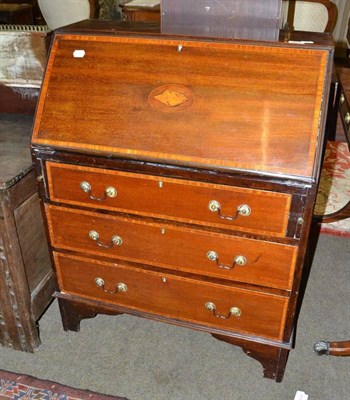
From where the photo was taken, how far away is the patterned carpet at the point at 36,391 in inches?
72.7

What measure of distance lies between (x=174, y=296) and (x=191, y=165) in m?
0.62

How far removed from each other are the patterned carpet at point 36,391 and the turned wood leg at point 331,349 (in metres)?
0.84

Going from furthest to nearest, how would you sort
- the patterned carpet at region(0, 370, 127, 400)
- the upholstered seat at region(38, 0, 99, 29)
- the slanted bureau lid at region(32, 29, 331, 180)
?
the upholstered seat at region(38, 0, 99, 29)
the patterned carpet at region(0, 370, 127, 400)
the slanted bureau lid at region(32, 29, 331, 180)

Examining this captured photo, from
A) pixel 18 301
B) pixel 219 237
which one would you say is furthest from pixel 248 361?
pixel 18 301

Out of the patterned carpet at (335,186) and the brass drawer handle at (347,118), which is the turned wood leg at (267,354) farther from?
the patterned carpet at (335,186)

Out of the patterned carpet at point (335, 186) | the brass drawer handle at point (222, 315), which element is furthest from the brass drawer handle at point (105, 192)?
the patterned carpet at point (335, 186)

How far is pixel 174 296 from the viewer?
71.9 inches

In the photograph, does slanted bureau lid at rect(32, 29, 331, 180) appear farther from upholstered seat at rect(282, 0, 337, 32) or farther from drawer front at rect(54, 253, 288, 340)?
upholstered seat at rect(282, 0, 337, 32)

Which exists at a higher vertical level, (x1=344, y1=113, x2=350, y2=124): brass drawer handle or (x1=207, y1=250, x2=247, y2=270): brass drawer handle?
(x1=344, y1=113, x2=350, y2=124): brass drawer handle

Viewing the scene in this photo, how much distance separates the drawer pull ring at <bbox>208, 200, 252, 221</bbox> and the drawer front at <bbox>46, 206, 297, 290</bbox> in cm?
9

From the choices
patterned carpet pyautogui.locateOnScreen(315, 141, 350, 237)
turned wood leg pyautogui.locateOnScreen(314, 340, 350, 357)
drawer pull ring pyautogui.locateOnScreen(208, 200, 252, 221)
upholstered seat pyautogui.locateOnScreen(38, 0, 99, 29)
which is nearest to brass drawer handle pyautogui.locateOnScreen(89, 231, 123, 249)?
drawer pull ring pyautogui.locateOnScreen(208, 200, 252, 221)

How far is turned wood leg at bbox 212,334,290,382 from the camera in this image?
71.4 inches

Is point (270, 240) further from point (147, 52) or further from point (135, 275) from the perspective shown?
point (147, 52)

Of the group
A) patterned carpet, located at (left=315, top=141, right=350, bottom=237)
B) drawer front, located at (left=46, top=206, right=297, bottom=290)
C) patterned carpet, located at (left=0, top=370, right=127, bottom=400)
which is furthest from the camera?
patterned carpet, located at (left=315, top=141, right=350, bottom=237)
